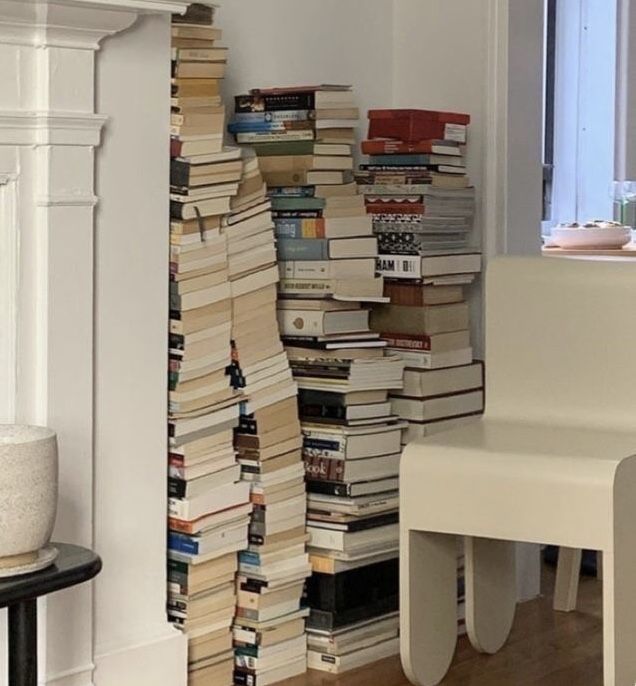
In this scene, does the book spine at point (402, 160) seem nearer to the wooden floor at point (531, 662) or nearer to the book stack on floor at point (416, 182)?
the book stack on floor at point (416, 182)

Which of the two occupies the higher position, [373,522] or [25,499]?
[25,499]

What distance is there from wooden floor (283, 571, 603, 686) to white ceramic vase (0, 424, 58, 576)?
0.95m

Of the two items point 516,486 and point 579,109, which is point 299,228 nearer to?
point 516,486

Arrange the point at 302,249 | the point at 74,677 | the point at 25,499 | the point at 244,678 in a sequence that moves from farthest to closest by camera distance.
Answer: the point at 302,249 < the point at 244,678 < the point at 74,677 < the point at 25,499

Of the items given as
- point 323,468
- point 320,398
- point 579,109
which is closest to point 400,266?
point 320,398

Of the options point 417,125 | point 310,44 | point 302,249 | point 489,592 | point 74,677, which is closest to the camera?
point 74,677

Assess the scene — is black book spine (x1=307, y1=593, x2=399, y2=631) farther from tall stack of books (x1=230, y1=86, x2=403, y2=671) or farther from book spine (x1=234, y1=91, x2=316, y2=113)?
book spine (x1=234, y1=91, x2=316, y2=113)

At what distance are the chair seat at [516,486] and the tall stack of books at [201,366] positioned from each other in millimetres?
402

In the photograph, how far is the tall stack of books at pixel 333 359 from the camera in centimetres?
331

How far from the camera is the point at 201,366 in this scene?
10.2ft

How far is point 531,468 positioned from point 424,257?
2.58 feet

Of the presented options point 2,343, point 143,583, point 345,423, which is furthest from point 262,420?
point 2,343

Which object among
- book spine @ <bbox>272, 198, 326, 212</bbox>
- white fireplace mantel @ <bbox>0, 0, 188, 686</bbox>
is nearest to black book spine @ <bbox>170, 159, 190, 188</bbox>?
white fireplace mantel @ <bbox>0, 0, 188, 686</bbox>

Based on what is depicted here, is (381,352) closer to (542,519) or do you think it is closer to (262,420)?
(262,420)
